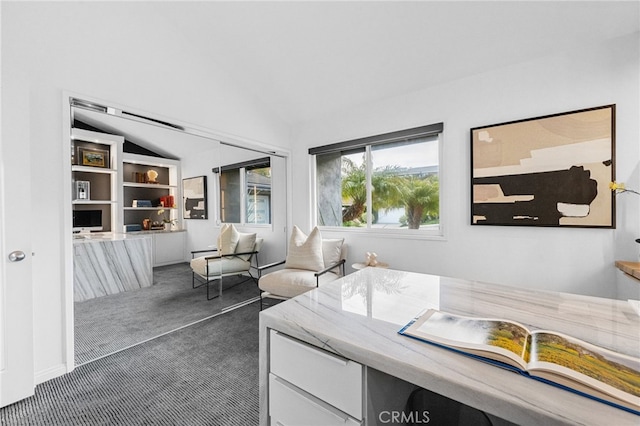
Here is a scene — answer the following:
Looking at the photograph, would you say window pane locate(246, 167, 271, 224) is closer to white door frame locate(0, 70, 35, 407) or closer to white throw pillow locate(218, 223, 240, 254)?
white throw pillow locate(218, 223, 240, 254)

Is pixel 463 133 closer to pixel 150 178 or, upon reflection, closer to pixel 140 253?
pixel 150 178

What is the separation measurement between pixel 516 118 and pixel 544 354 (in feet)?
7.97

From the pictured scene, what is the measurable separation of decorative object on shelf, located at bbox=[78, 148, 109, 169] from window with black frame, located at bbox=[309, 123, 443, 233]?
2.36m

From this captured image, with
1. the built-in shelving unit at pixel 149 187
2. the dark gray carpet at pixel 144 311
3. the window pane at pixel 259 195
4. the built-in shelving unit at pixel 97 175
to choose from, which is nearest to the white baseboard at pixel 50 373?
the dark gray carpet at pixel 144 311

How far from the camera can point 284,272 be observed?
3107mm

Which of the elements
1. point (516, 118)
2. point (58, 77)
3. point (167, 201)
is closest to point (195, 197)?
point (167, 201)

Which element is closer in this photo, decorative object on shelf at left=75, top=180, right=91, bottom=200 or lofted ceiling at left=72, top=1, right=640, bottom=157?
lofted ceiling at left=72, top=1, right=640, bottom=157

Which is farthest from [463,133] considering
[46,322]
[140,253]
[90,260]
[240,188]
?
[46,322]

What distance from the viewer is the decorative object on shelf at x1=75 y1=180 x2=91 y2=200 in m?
2.21

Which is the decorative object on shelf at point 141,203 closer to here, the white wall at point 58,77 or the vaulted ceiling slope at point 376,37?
the white wall at point 58,77

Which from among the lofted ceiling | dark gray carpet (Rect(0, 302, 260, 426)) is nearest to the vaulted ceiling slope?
the lofted ceiling

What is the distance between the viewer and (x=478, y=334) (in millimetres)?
867

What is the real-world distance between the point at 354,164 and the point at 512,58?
1913 millimetres
